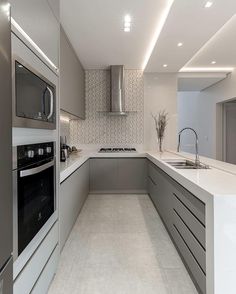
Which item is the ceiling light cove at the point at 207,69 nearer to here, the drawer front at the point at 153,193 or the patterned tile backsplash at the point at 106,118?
the patterned tile backsplash at the point at 106,118

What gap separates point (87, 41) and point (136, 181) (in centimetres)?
263

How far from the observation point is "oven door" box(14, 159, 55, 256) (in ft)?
4.16

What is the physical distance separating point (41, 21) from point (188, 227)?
5.99 feet

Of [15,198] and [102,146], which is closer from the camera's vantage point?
[15,198]

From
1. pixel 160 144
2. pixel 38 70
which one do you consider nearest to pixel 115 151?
pixel 160 144

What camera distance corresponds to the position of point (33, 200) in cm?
148

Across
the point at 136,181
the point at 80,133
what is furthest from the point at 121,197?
the point at 80,133

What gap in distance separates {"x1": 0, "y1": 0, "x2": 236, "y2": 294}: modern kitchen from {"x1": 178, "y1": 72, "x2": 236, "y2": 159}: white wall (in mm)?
48

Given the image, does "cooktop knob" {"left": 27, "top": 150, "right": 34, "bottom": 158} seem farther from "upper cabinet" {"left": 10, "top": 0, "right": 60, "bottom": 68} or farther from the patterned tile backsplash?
the patterned tile backsplash

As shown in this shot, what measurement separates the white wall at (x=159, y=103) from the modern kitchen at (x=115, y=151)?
0.07 feet

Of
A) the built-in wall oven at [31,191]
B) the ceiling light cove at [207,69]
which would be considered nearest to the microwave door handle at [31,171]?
the built-in wall oven at [31,191]

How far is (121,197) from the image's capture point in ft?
15.3

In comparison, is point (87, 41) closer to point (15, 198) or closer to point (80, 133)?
point (80, 133)

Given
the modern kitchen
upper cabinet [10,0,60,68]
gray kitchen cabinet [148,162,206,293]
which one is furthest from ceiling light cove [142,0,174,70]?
gray kitchen cabinet [148,162,206,293]
